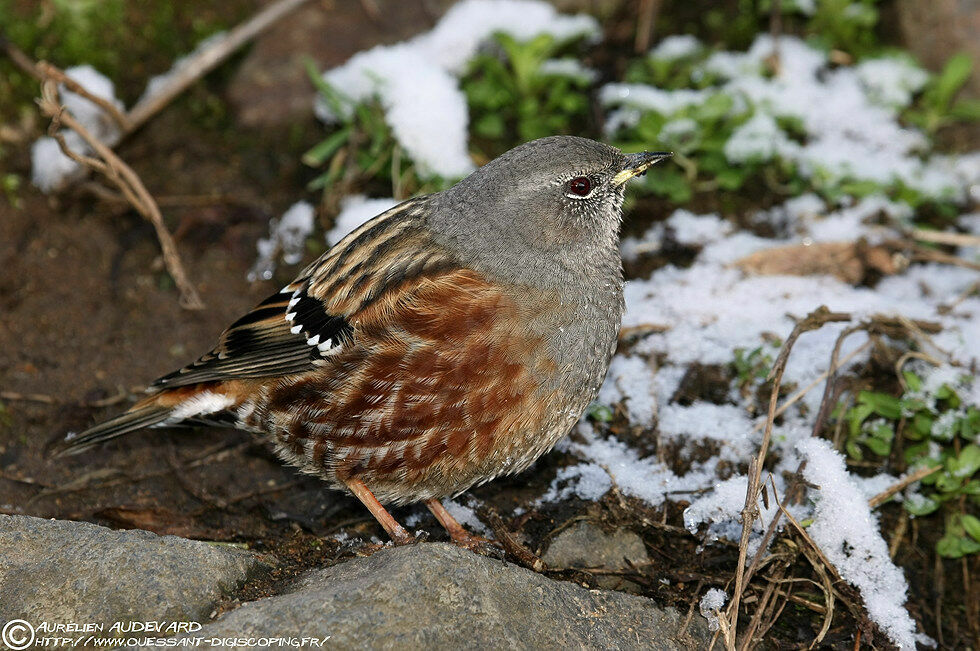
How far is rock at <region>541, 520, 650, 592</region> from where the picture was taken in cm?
398

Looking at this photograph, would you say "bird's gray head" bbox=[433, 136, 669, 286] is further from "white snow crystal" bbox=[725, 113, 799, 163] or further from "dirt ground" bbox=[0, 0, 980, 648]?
"white snow crystal" bbox=[725, 113, 799, 163]

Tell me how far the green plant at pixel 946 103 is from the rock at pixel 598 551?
384cm

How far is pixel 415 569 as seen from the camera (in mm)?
3309

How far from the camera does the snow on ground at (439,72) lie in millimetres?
5836

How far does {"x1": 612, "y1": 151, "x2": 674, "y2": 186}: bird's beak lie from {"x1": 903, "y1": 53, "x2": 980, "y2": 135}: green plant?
2.62 m

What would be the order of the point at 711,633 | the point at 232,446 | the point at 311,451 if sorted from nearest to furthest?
1. the point at 711,633
2. the point at 311,451
3. the point at 232,446

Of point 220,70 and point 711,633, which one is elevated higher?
point 220,70

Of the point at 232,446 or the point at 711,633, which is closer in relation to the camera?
the point at 711,633

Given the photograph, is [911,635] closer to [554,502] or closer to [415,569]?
[554,502]

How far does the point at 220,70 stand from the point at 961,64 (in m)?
4.93

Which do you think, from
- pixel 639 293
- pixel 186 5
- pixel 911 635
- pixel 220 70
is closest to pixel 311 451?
pixel 639 293

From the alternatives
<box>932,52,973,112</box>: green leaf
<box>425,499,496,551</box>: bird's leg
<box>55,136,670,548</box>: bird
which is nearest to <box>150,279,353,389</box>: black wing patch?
<box>55,136,670,548</box>: bird

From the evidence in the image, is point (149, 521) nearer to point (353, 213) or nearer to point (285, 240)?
point (285, 240)

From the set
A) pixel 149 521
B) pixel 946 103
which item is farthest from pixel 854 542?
pixel 946 103
